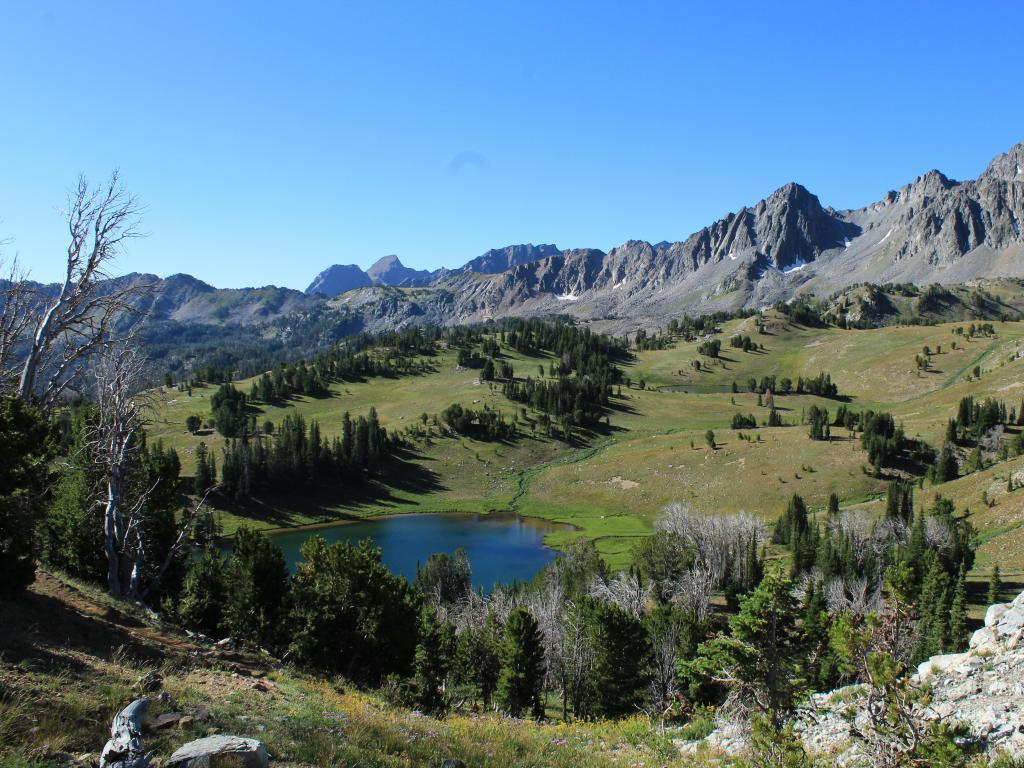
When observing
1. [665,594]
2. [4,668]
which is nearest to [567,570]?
[665,594]

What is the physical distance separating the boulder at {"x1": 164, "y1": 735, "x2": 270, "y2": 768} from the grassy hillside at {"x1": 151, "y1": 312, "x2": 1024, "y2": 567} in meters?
82.4

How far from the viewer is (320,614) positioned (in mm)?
A: 30016

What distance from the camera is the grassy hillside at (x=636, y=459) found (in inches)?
4427

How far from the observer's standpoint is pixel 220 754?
9.91m

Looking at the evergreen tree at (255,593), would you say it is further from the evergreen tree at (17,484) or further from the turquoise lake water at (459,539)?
the turquoise lake water at (459,539)

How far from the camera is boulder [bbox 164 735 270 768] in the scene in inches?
379

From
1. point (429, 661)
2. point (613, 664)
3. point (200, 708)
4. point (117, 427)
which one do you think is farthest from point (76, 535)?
point (613, 664)

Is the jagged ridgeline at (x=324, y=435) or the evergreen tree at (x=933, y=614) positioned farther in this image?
the jagged ridgeline at (x=324, y=435)

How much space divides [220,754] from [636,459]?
133 meters

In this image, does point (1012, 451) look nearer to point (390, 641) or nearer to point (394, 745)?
point (390, 641)

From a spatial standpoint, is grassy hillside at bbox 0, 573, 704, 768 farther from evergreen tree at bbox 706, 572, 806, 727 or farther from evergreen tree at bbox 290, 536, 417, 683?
evergreen tree at bbox 290, 536, 417, 683

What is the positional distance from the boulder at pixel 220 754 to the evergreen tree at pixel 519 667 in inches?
1342

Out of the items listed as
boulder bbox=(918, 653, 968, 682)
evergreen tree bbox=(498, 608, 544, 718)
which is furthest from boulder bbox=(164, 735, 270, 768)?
evergreen tree bbox=(498, 608, 544, 718)

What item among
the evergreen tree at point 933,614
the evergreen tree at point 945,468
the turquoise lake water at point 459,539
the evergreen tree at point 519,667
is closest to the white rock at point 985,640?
the evergreen tree at point 519,667
